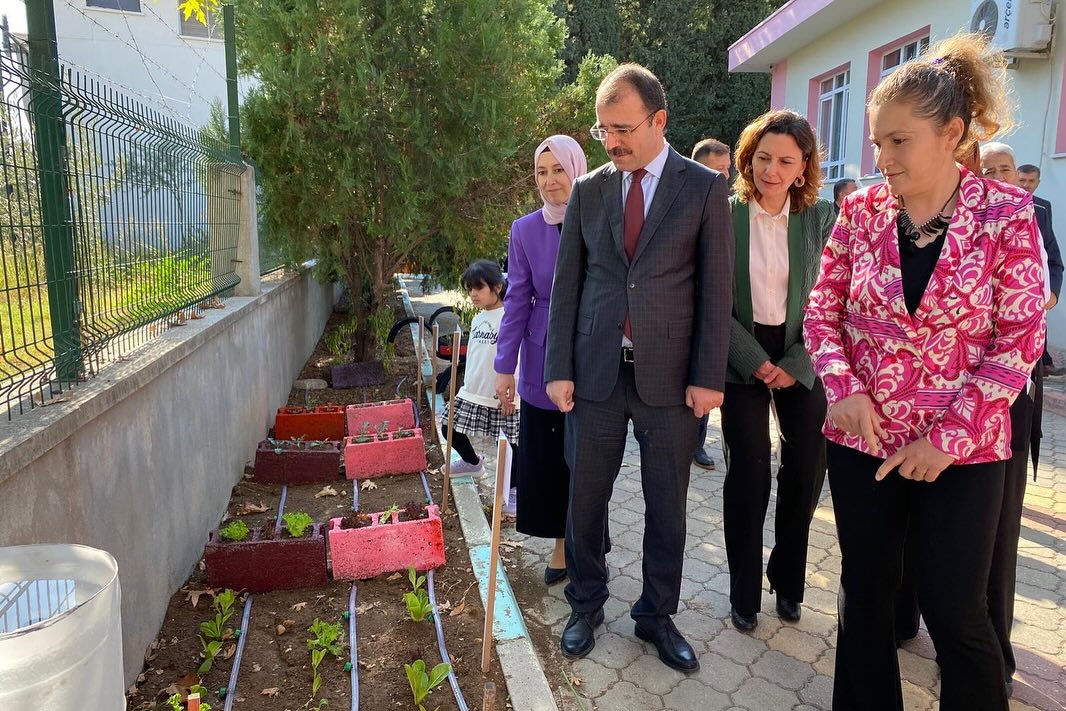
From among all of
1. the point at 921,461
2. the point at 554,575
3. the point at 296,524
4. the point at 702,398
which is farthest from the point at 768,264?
the point at 296,524

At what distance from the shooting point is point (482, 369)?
4.30m

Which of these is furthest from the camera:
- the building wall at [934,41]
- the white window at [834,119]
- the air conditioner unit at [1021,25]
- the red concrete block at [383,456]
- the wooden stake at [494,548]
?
the white window at [834,119]

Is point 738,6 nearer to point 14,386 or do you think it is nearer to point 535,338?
point 535,338

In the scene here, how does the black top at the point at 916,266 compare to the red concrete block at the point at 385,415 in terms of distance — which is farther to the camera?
the red concrete block at the point at 385,415

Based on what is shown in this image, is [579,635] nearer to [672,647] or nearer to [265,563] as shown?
[672,647]

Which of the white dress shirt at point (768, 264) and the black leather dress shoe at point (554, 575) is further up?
the white dress shirt at point (768, 264)

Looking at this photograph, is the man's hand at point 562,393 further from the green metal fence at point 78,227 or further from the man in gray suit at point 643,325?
the green metal fence at point 78,227

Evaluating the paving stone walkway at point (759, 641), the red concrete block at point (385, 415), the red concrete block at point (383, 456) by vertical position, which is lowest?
the paving stone walkway at point (759, 641)

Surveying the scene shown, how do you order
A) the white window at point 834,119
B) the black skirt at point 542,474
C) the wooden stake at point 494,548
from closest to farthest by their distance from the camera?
the wooden stake at point 494,548 < the black skirt at point 542,474 < the white window at point 834,119

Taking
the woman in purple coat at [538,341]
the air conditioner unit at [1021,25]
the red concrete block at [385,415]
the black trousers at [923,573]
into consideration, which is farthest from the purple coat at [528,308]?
the air conditioner unit at [1021,25]

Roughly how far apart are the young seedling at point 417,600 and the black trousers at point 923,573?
66.5 inches

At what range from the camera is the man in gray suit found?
2.66 metres

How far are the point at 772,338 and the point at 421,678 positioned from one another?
6.13 feet

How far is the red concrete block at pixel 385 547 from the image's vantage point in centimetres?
355
